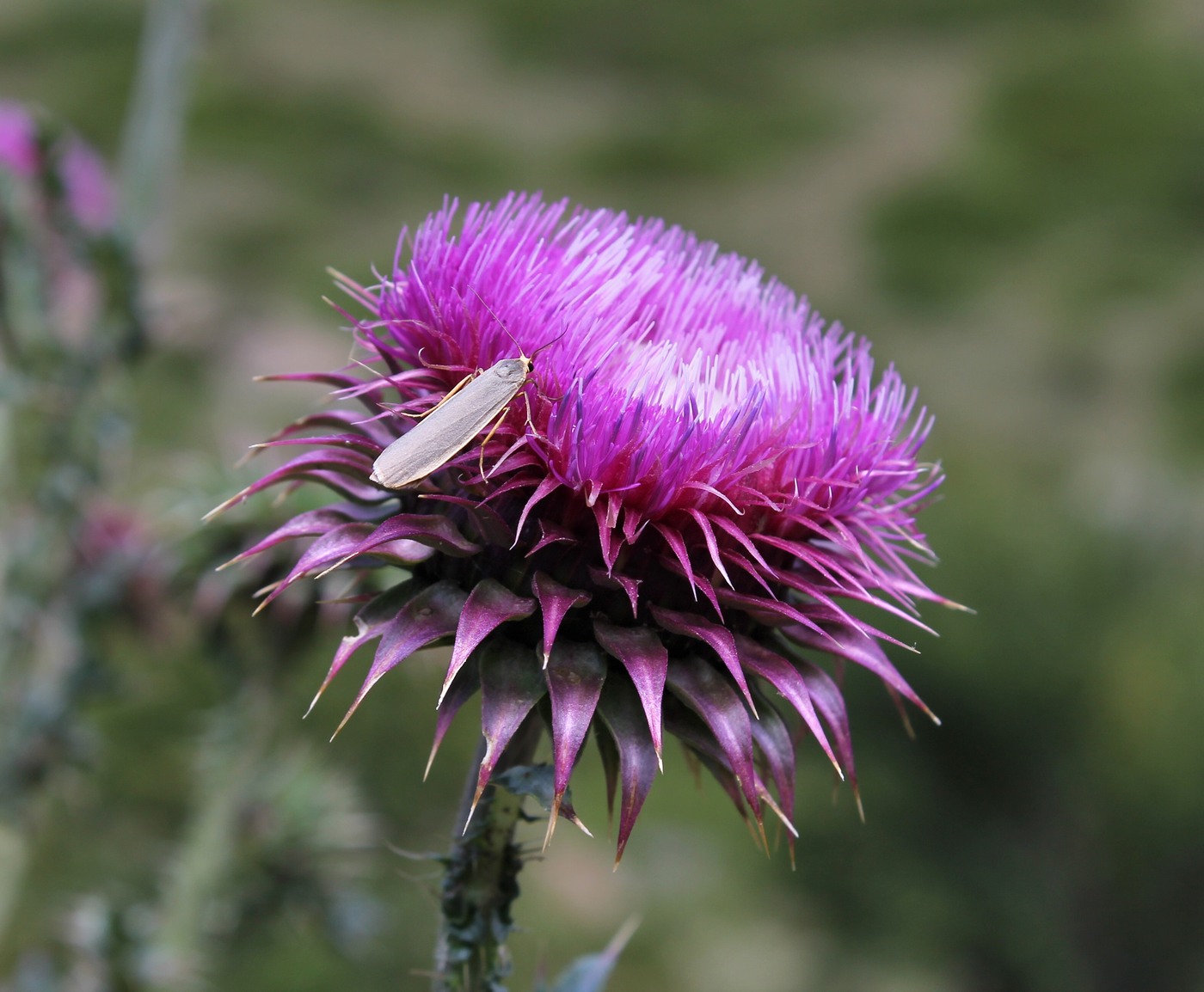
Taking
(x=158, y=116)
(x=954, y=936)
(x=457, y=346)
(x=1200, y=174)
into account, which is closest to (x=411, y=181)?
(x=1200, y=174)

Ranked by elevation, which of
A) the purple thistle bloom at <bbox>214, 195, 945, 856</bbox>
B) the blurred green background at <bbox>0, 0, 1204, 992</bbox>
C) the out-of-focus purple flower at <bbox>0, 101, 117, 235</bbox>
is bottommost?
the purple thistle bloom at <bbox>214, 195, 945, 856</bbox>

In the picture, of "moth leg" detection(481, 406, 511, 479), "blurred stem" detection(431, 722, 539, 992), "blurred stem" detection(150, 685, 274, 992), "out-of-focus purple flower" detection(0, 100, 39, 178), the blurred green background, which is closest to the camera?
"moth leg" detection(481, 406, 511, 479)

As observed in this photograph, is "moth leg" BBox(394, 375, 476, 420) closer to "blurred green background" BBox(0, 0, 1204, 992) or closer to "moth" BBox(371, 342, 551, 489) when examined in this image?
"moth" BBox(371, 342, 551, 489)

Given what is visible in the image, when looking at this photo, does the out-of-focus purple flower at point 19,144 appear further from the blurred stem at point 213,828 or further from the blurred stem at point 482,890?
the blurred stem at point 482,890

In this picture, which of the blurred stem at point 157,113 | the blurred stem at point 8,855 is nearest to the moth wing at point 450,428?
the blurred stem at point 157,113

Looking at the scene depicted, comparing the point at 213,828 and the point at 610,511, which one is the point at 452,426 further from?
the point at 213,828

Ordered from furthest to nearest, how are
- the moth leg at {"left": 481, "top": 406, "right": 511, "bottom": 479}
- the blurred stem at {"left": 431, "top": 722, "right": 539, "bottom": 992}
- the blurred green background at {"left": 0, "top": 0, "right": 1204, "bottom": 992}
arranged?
1. the blurred green background at {"left": 0, "top": 0, "right": 1204, "bottom": 992}
2. the blurred stem at {"left": 431, "top": 722, "right": 539, "bottom": 992}
3. the moth leg at {"left": 481, "top": 406, "right": 511, "bottom": 479}

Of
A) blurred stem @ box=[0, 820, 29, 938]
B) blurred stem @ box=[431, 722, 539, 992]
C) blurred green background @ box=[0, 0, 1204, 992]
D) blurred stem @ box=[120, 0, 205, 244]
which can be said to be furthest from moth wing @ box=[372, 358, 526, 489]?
blurred green background @ box=[0, 0, 1204, 992]
